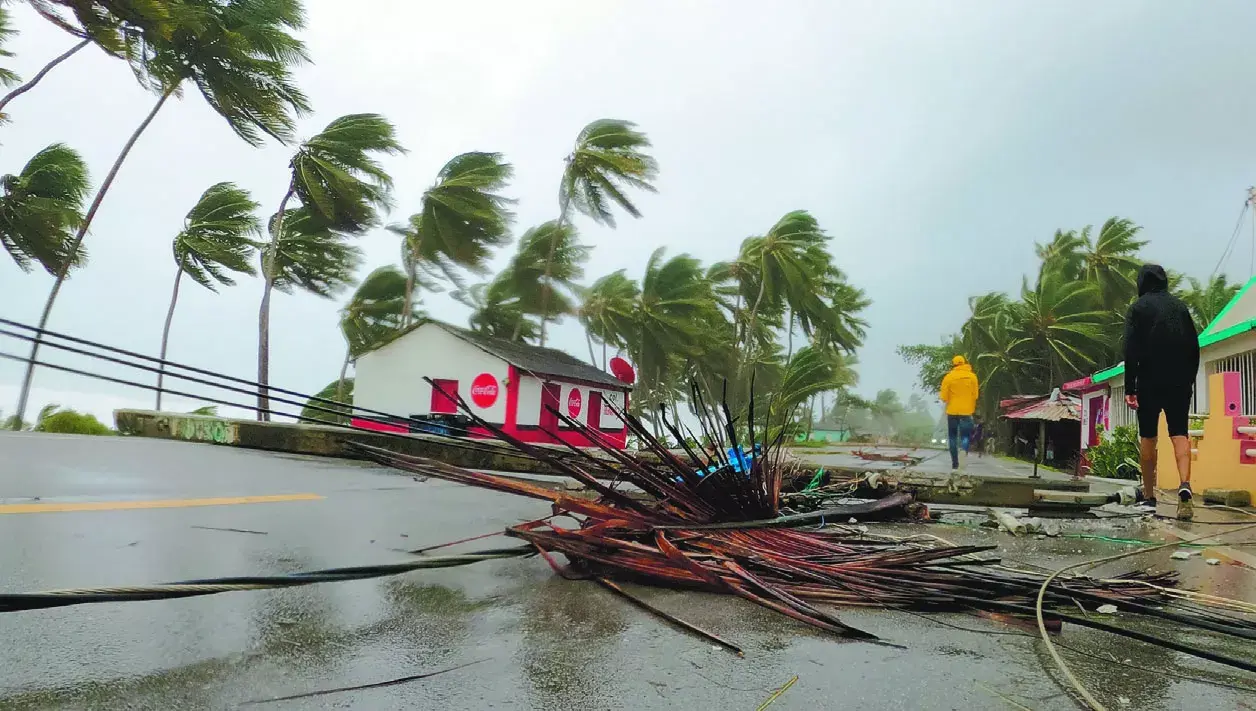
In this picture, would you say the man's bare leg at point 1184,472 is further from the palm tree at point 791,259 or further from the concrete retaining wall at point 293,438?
the palm tree at point 791,259

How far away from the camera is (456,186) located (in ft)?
92.0

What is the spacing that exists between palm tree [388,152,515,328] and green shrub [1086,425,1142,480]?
2116cm

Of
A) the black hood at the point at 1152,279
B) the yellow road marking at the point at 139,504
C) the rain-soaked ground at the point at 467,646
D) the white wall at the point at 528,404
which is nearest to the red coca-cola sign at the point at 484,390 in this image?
the white wall at the point at 528,404

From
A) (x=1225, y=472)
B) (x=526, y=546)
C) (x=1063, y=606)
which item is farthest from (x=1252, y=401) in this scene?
(x=526, y=546)

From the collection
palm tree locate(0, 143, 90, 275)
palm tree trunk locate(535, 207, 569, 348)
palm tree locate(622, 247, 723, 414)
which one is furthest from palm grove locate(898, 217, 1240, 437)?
palm tree locate(0, 143, 90, 275)

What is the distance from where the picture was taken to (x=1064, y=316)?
99.5 feet

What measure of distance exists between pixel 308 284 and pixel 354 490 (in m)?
26.6

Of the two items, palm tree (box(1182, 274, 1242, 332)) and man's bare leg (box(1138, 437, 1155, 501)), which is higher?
palm tree (box(1182, 274, 1242, 332))

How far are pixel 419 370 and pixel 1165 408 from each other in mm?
21778

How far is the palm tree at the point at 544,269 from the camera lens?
33.7m

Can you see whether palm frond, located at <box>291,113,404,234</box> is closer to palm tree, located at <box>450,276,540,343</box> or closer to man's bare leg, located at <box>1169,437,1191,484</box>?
palm tree, located at <box>450,276,540,343</box>

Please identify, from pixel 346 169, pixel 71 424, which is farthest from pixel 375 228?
pixel 71 424

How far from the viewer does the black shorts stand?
5531 millimetres

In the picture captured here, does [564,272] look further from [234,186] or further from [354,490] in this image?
[354,490]
